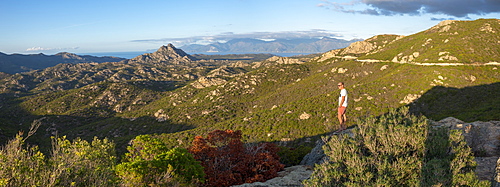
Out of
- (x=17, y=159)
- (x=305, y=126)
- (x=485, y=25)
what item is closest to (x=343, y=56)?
(x=485, y=25)

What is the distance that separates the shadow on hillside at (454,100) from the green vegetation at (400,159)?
4793cm

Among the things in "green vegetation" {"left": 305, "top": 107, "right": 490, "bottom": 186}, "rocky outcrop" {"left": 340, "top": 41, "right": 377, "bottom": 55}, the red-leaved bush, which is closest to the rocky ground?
the red-leaved bush

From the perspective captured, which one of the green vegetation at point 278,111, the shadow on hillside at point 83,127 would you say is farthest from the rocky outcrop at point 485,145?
the shadow on hillside at point 83,127

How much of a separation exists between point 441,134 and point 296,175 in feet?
26.1

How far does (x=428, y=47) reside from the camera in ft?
318

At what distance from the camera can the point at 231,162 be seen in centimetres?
1811

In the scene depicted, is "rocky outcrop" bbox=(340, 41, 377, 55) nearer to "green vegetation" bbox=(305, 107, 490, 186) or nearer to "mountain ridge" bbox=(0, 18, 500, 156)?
"mountain ridge" bbox=(0, 18, 500, 156)

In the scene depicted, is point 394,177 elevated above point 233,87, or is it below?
above

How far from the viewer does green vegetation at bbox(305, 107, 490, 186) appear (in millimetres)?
8234

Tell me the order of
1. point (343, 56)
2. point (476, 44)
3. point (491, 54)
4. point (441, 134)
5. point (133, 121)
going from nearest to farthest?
point (441, 134), point (491, 54), point (476, 44), point (133, 121), point (343, 56)

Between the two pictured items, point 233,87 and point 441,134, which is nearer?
point 441,134

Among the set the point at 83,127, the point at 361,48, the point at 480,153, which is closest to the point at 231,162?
the point at 480,153

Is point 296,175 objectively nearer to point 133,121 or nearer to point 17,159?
point 17,159

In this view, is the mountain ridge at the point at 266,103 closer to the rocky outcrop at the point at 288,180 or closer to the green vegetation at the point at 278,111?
the green vegetation at the point at 278,111
